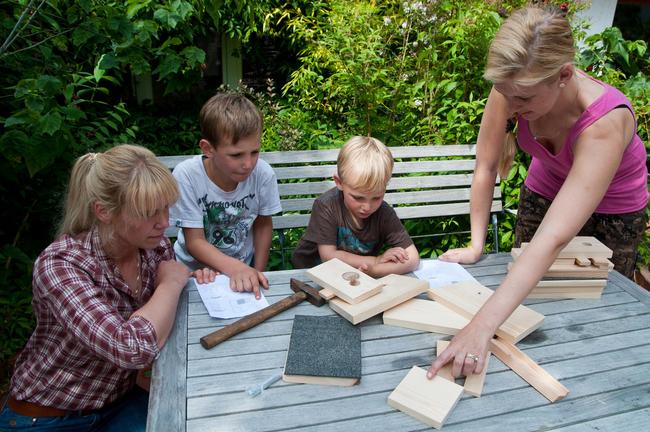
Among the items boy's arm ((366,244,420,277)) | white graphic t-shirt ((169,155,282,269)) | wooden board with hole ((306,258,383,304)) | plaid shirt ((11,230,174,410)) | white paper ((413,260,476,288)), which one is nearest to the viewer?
plaid shirt ((11,230,174,410))

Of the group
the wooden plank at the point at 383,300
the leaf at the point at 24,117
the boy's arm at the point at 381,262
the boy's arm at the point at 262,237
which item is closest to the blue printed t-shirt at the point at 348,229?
the boy's arm at the point at 381,262

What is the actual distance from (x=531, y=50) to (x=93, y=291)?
160cm

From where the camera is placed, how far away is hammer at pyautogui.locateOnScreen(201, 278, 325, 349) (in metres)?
1.51

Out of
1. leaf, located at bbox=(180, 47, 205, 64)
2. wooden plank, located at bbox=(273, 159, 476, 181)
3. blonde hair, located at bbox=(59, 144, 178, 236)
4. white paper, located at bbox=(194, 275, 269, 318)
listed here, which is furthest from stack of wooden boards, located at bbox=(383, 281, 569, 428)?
wooden plank, located at bbox=(273, 159, 476, 181)

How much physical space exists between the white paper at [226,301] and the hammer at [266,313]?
0.21ft

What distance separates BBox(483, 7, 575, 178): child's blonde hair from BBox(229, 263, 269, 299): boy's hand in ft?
3.68

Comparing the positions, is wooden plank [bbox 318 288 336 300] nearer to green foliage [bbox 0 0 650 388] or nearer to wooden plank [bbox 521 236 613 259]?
wooden plank [bbox 521 236 613 259]

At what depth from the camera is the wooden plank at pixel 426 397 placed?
3.97 ft

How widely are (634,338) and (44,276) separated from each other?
6.28ft

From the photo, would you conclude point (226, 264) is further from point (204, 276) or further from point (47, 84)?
point (47, 84)

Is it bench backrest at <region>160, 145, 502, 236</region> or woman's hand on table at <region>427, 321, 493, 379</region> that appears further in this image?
bench backrest at <region>160, 145, 502, 236</region>

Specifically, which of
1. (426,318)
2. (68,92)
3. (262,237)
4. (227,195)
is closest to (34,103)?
(68,92)

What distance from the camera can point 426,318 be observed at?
5.33 feet

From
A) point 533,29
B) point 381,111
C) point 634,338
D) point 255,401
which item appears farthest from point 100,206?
point 381,111
